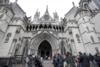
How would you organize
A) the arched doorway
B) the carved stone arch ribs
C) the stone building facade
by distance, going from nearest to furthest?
the stone building facade
the carved stone arch ribs
the arched doorway

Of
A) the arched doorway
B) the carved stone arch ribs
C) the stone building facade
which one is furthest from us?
the arched doorway

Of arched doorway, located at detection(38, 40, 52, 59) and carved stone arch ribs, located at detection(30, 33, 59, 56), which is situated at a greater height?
carved stone arch ribs, located at detection(30, 33, 59, 56)

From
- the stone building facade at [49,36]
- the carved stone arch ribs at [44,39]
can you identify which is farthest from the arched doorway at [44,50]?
the carved stone arch ribs at [44,39]

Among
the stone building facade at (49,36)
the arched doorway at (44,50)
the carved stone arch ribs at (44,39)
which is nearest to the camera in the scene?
the stone building facade at (49,36)

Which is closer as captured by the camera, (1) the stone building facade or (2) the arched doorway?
(1) the stone building facade

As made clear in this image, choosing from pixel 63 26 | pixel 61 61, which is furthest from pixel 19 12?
pixel 61 61

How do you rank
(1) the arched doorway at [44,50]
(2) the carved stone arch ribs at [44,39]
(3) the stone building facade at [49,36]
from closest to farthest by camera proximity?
→ (3) the stone building facade at [49,36]
(2) the carved stone arch ribs at [44,39]
(1) the arched doorway at [44,50]

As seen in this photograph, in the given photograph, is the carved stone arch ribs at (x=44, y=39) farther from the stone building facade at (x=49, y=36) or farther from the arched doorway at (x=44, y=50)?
the arched doorway at (x=44, y=50)

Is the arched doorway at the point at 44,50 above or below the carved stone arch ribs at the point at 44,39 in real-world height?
below

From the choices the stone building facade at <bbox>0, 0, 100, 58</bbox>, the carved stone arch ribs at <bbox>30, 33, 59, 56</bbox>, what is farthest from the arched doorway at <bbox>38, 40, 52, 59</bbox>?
the carved stone arch ribs at <bbox>30, 33, 59, 56</bbox>

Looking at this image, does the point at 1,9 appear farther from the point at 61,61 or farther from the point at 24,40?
the point at 61,61

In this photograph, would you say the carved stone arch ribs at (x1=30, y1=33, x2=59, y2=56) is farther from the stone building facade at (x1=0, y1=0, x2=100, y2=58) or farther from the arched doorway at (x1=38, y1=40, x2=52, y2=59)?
the arched doorway at (x1=38, y1=40, x2=52, y2=59)

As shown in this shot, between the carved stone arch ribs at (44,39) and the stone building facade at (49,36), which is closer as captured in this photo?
the stone building facade at (49,36)

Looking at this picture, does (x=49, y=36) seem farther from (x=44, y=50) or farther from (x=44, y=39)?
(x=44, y=50)
